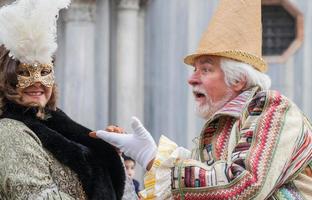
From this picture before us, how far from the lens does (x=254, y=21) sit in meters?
4.45

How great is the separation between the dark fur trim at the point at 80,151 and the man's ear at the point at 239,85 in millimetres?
677

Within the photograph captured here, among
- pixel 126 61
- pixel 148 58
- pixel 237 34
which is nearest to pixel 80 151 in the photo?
pixel 237 34

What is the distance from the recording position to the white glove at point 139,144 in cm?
458

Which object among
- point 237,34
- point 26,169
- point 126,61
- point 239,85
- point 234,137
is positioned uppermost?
point 237,34

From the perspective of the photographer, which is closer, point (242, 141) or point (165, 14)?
point (242, 141)

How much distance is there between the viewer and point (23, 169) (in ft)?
14.1

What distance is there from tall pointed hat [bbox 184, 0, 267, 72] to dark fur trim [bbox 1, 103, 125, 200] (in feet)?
2.08

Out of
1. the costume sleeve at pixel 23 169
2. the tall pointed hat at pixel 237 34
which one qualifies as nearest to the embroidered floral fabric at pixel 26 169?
the costume sleeve at pixel 23 169

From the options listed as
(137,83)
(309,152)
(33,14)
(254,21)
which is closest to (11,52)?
(33,14)

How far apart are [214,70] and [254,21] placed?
243 mm

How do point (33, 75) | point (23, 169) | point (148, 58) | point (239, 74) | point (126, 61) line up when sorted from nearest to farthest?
point (23, 169) < point (239, 74) < point (33, 75) < point (126, 61) < point (148, 58)

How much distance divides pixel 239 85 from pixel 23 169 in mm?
881

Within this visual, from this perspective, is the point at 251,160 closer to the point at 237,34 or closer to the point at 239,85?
the point at 239,85

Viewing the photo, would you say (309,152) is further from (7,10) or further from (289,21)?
(289,21)
